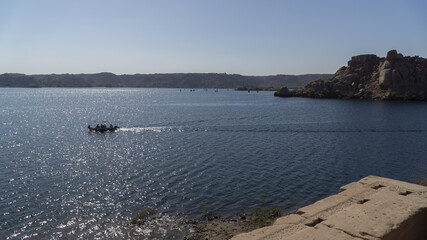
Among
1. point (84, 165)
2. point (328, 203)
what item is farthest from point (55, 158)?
point (328, 203)

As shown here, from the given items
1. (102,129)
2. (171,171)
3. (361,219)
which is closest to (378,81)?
(102,129)

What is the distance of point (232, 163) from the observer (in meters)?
35.2

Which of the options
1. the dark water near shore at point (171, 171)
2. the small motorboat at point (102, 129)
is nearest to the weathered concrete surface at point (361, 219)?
the dark water near shore at point (171, 171)

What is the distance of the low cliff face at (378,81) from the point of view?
5374 inches

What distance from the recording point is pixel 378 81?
149m

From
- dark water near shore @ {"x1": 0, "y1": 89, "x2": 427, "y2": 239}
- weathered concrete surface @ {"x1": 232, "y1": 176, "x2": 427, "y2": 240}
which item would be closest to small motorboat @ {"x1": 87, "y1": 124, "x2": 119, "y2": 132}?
dark water near shore @ {"x1": 0, "y1": 89, "x2": 427, "y2": 239}

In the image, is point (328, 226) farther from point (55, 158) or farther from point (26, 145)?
point (26, 145)

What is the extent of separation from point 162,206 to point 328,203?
12000 millimetres

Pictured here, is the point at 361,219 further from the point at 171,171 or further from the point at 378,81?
the point at 378,81

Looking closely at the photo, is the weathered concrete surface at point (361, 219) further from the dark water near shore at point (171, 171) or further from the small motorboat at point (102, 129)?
the small motorboat at point (102, 129)

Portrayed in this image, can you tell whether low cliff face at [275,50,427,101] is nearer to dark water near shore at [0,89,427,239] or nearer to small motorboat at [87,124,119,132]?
dark water near shore at [0,89,427,239]

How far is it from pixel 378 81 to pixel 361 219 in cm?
15407

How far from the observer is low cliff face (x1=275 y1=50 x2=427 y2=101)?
13650 centimetres

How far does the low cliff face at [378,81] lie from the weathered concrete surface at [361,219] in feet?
433
